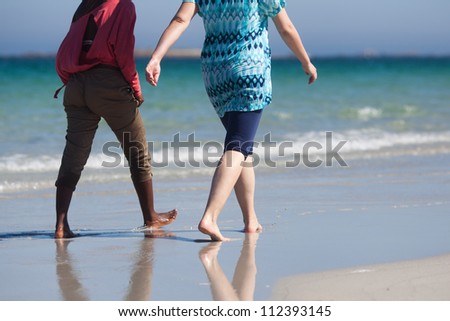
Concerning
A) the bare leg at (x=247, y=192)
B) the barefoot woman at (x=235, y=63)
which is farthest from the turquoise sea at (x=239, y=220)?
the barefoot woman at (x=235, y=63)

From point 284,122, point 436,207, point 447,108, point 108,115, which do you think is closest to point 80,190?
point 108,115

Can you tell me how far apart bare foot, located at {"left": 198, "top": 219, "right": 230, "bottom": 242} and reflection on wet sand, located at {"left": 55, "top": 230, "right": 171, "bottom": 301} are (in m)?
0.30

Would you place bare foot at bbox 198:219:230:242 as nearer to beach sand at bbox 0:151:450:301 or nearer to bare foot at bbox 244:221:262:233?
beach sand at bbox 0:151:450:301

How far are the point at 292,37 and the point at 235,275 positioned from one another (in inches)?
54.6

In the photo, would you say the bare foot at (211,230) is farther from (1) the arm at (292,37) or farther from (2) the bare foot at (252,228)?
(1) the arm at (292,37)

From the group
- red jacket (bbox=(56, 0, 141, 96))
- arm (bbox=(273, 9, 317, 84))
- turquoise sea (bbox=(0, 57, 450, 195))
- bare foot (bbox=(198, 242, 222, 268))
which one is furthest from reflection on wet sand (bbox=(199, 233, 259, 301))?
turquoise sea (bbox=(0, 57, 450, 195))

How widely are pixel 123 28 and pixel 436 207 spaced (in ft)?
8.37

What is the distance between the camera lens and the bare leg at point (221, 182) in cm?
431

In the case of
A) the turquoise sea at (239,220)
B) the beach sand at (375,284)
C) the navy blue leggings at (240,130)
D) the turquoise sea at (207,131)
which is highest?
the navy blue leggings at (240,130)

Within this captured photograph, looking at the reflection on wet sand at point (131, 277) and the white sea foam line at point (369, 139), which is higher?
the reflection on wet sand at point (131, 277)

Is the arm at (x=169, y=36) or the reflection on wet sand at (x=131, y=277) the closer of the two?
the reflection on wet sand at (x=131, y=277)

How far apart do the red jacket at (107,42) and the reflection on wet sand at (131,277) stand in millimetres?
987

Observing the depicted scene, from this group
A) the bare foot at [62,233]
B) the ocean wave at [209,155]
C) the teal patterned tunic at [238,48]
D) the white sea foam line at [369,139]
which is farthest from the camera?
the white sea foam line at [369,139]

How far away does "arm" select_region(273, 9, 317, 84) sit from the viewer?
14.2ft
